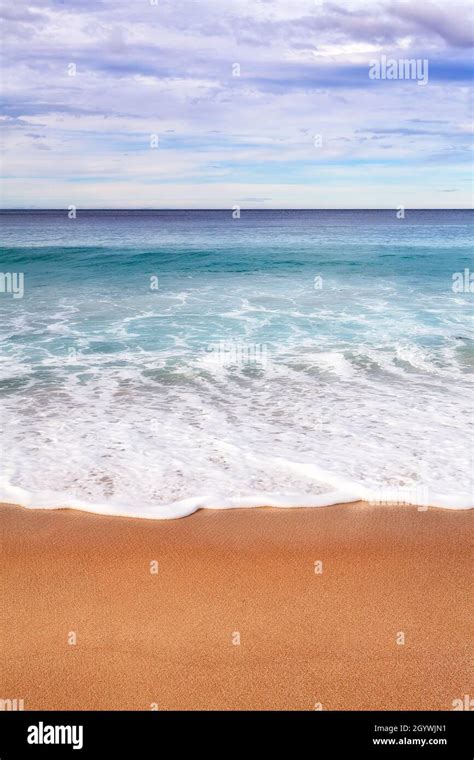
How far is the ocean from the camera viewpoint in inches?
255

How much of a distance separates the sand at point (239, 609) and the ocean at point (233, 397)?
0.49m

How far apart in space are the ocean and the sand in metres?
0.49

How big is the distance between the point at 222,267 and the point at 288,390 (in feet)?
68.0

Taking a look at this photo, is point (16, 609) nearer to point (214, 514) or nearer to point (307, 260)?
point (214, 514)

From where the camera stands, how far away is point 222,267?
2995 cm

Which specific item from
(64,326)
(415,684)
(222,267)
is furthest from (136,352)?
(222,267)

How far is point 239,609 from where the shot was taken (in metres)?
4.50

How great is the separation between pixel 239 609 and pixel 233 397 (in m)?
5.28

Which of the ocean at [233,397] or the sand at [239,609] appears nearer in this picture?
the sand at [239,609]

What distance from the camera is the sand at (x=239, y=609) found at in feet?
12.5

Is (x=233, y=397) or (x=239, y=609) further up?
(x=233, y=397)

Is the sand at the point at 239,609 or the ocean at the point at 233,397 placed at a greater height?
the ocean at the point at 233,397
